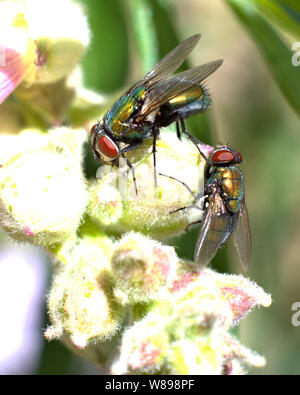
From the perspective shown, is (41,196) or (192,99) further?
(192,99)

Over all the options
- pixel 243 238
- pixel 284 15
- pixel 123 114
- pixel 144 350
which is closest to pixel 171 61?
pixel 123 114

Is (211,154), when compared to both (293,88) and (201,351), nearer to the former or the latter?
(293,88)

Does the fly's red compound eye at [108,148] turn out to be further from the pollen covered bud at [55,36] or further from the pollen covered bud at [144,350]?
the pollen covered bud at [144,350]

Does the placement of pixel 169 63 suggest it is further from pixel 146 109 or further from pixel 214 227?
pixel 214 227

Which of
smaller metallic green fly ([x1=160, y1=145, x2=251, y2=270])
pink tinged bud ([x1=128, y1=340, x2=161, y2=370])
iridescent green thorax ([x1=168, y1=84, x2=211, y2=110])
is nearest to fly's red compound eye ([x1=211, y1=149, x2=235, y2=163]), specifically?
smaller metallic green fly ([x1=160, y1=145, x2=251, y2=270])

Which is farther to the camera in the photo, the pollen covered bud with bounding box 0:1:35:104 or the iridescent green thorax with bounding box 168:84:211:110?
the iridescent green thorax with bounding box 168:84:211:110

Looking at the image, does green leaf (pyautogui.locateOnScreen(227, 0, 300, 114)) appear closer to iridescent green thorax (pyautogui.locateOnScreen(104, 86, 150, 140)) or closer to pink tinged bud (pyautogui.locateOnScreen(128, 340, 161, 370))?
iridescent green thorax (pyautogui.locateOnScreen(104, 86, 150, 140))

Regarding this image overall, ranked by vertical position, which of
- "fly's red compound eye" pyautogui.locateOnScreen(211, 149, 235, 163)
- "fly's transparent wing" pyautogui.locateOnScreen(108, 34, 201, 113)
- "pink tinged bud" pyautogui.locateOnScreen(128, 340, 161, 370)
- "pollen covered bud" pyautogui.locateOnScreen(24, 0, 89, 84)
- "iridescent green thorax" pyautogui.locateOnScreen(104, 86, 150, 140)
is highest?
"pollen covered bud" pyautogui.locateOnScreen(24, 0, 89, 84)
